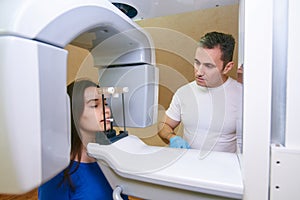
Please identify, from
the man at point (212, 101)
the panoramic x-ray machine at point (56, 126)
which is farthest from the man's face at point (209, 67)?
the panoramic x-ray machine at point (56, 126)

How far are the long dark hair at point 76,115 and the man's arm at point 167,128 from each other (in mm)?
567

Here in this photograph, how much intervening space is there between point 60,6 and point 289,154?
0.52m

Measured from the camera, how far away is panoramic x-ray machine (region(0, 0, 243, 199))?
0.29 m

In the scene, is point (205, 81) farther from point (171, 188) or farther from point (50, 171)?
point (50, 171)

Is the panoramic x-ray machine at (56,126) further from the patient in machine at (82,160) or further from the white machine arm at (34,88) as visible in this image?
the patient in machine at (82,160)

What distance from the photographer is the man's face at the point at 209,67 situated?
1.06 meters

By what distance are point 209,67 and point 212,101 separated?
0.19 m

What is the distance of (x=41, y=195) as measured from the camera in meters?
0.77

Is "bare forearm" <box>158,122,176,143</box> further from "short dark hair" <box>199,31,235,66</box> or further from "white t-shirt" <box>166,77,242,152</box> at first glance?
"short dark hair" <box>199,31,235,66</box>

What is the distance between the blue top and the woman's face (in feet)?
0.53

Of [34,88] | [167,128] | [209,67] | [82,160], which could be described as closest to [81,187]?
[82,160]

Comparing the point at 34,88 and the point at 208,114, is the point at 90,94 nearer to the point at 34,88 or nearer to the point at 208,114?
the point at 34,88

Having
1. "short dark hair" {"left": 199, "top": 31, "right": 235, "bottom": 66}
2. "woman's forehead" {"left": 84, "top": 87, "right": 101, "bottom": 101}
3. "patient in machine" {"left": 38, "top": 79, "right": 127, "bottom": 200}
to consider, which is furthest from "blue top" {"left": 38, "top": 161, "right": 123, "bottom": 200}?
→ "short dark hair" {"left": 199, "top": 31, "right": 235, "bottom": 66}

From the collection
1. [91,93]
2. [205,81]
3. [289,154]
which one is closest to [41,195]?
[91,93]
